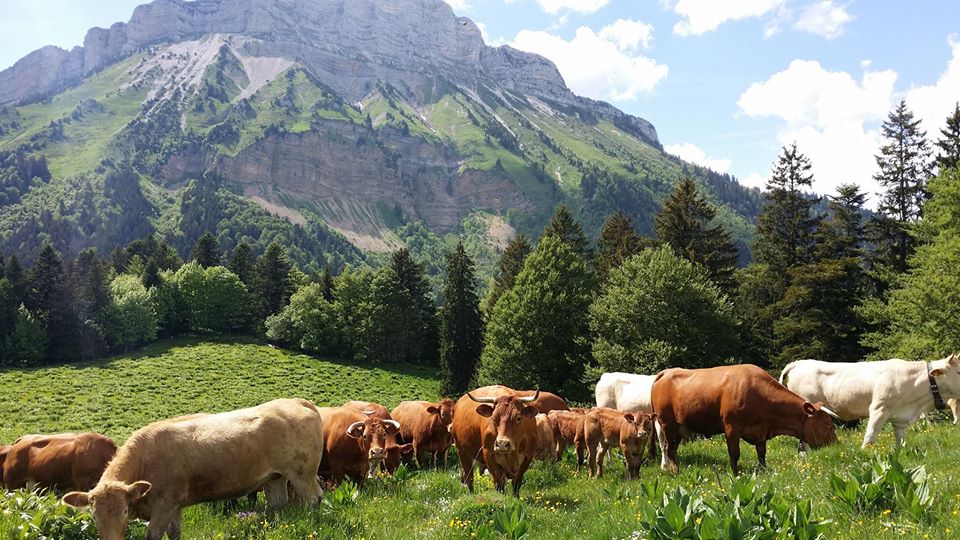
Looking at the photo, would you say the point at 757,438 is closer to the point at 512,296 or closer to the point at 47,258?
the point at 512,296

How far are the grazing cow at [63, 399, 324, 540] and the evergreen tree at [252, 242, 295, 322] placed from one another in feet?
322

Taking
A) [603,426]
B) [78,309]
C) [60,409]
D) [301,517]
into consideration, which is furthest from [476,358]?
[78,309]

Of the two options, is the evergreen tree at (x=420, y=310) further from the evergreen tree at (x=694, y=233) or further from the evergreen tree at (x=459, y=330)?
the evergreen tree at (x=694, y=233)

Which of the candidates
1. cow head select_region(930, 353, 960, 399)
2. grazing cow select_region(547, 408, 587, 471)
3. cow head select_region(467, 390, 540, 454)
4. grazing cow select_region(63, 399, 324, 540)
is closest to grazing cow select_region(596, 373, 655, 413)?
grazing cow select_region(547, 408, 587, 471)

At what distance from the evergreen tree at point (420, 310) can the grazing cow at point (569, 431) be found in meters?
71.1

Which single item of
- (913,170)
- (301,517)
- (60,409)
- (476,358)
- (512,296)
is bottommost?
(60,409)

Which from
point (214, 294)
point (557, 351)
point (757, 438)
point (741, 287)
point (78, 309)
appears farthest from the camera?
point (214, 294)

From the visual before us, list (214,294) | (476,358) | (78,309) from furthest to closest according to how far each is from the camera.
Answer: (214,294) < (78,309) < (476,358)

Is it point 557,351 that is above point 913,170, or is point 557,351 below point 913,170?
below

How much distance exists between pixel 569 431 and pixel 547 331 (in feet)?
94.8

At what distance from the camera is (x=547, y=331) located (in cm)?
4522

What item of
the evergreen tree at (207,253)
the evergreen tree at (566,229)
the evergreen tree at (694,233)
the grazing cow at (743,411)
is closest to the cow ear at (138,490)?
the grazing cow at (743,411)

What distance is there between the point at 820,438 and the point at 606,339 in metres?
27.6

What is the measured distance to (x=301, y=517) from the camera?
340 inches
